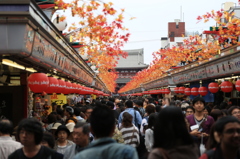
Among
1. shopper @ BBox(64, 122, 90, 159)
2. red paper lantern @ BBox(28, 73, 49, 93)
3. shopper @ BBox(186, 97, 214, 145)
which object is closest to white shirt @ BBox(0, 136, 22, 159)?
shopper @ BBox(64, 122, 90, 159)

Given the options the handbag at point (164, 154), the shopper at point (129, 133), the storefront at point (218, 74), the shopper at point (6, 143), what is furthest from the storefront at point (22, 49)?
the storefront at point (218, 74)

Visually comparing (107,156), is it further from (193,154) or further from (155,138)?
(193,154)

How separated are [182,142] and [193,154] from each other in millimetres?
152

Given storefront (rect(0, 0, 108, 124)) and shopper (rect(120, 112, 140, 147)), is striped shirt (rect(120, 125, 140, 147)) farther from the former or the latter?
storefront (rect(0, 0, 108, 124))

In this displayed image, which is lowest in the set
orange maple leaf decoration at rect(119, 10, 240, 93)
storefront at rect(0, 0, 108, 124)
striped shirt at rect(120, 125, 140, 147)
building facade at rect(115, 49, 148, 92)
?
striped shirt at rect(120, 125, 140, 147)

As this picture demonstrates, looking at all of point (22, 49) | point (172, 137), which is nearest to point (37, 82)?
point (22, 49)

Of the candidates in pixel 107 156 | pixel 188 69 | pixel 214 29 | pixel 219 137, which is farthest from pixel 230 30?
pixel 107 156

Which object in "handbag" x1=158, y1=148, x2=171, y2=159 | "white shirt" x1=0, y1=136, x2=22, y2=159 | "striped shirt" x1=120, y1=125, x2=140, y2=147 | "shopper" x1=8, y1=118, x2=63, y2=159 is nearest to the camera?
"handbag" x1=158, y1=148, x2=171, y2=159

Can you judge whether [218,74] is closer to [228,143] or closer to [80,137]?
[80,137]

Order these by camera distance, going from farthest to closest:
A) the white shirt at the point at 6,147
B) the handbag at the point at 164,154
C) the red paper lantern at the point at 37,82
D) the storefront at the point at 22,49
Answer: the red paper lantern at the point at 37,82 < the storefront at the point at 22,49 < the white shirt at the point at 6,147 < the handbag at the point at 164,154

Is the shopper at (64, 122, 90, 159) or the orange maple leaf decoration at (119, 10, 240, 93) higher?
the orange maple leaf decoration at (119, 10, 240, 93)

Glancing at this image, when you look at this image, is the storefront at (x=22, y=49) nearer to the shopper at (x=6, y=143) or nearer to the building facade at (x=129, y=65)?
the shopper at (x=6, y=143)

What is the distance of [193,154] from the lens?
3.70 m

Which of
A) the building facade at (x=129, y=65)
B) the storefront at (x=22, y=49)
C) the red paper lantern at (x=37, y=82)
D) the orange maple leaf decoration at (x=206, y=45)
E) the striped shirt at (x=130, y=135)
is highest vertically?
the building facade at (x=129, y=65)
